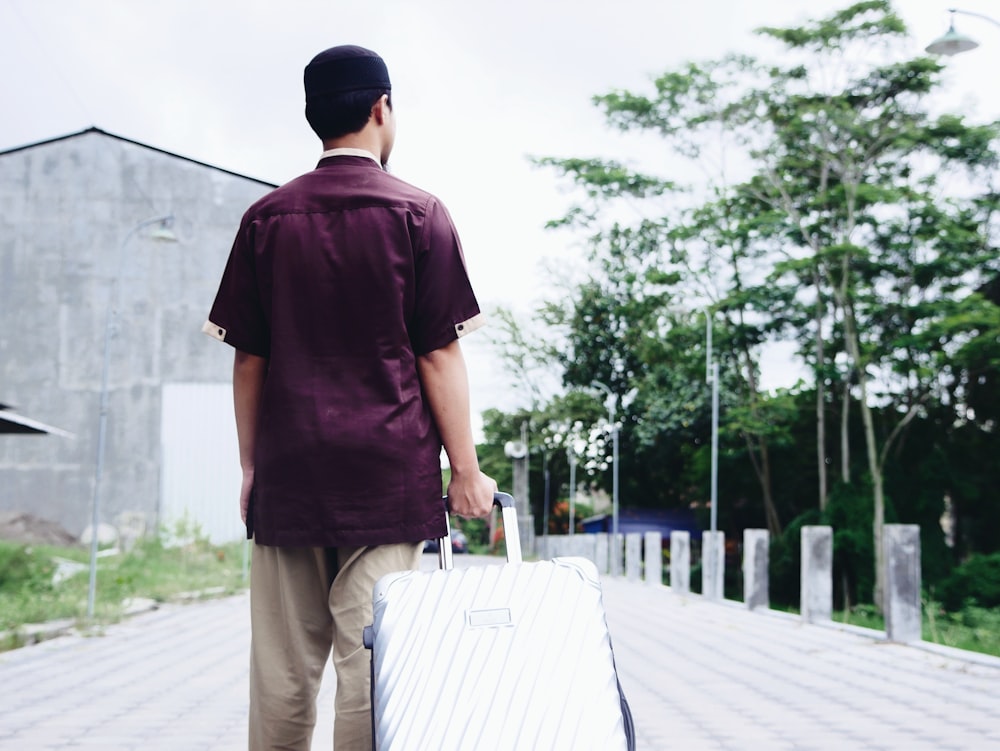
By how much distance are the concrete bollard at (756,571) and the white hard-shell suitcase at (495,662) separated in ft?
56.4

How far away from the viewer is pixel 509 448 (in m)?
50.8

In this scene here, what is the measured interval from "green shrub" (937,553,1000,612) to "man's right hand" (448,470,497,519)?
21876 mm

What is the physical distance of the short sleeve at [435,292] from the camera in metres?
2.83

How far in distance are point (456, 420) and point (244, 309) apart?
20.8 inches

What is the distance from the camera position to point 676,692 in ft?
28.0

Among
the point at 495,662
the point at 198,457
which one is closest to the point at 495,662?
the point at 495,662

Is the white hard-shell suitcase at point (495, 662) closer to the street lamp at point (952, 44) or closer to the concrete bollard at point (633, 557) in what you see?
the street lamp at point (952, 44)

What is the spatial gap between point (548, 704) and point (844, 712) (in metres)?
5.72

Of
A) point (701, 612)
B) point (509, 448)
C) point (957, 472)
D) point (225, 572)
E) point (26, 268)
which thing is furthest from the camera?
point (509, 448)

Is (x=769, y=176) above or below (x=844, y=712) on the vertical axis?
above

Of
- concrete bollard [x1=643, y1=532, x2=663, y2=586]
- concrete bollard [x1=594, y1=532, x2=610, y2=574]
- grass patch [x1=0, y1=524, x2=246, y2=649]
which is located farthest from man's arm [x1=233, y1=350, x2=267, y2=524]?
concrete bollard [x1=594, y1=532, x2=610, y2=574]

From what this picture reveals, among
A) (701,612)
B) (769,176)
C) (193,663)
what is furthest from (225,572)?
(769,176)

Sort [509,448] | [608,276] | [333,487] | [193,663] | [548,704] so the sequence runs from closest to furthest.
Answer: [548,704], [333,487], [193,663], [608,276], [509,448]

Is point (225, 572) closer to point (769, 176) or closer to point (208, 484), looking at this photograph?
point (208, 484)
